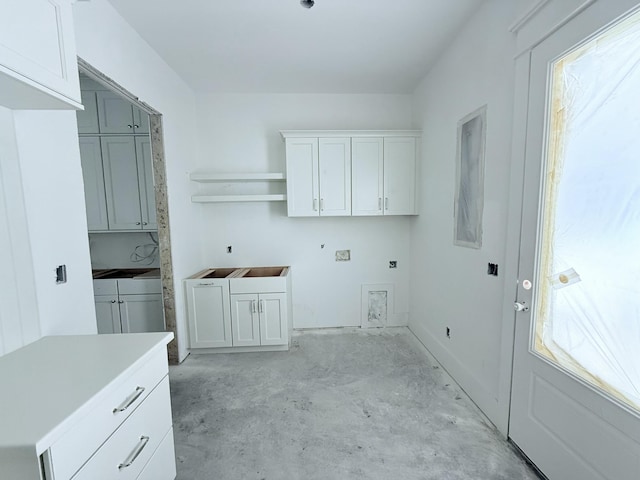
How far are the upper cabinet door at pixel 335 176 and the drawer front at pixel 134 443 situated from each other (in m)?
2.26

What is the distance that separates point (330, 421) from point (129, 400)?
4.51 feet

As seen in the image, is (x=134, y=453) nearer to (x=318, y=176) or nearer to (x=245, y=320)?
(x=245, y=320)

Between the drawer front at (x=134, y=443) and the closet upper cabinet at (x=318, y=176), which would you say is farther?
the closet upper cabinet at (x=318, y=176)

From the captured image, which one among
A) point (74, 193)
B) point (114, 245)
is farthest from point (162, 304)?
point (74, 193)

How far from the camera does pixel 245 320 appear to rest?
2902 millimetres

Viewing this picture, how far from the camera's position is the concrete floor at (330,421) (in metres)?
1.56

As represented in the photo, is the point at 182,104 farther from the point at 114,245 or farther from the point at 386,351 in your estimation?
the point at 386,351

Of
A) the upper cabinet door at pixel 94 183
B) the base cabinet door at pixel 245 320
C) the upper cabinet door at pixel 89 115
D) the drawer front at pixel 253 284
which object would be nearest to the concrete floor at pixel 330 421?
the base cabinet door at pixel 245 320

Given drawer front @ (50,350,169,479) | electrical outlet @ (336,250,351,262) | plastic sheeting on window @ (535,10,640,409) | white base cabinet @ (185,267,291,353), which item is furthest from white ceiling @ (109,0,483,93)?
drawer front @ (50,350,169,479)

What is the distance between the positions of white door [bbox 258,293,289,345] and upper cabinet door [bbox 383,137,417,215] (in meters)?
1.58

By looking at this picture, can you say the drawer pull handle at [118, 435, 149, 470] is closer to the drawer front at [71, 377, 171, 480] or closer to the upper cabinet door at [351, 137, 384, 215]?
the drawer front at [71, 377, 171, 480]

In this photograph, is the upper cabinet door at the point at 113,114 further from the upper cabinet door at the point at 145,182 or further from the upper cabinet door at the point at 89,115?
the upper cabinet door at the point at 145,182

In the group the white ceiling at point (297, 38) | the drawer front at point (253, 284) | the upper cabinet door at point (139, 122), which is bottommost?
the drawer front at point (253, 284)

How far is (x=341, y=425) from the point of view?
74.3 inches
